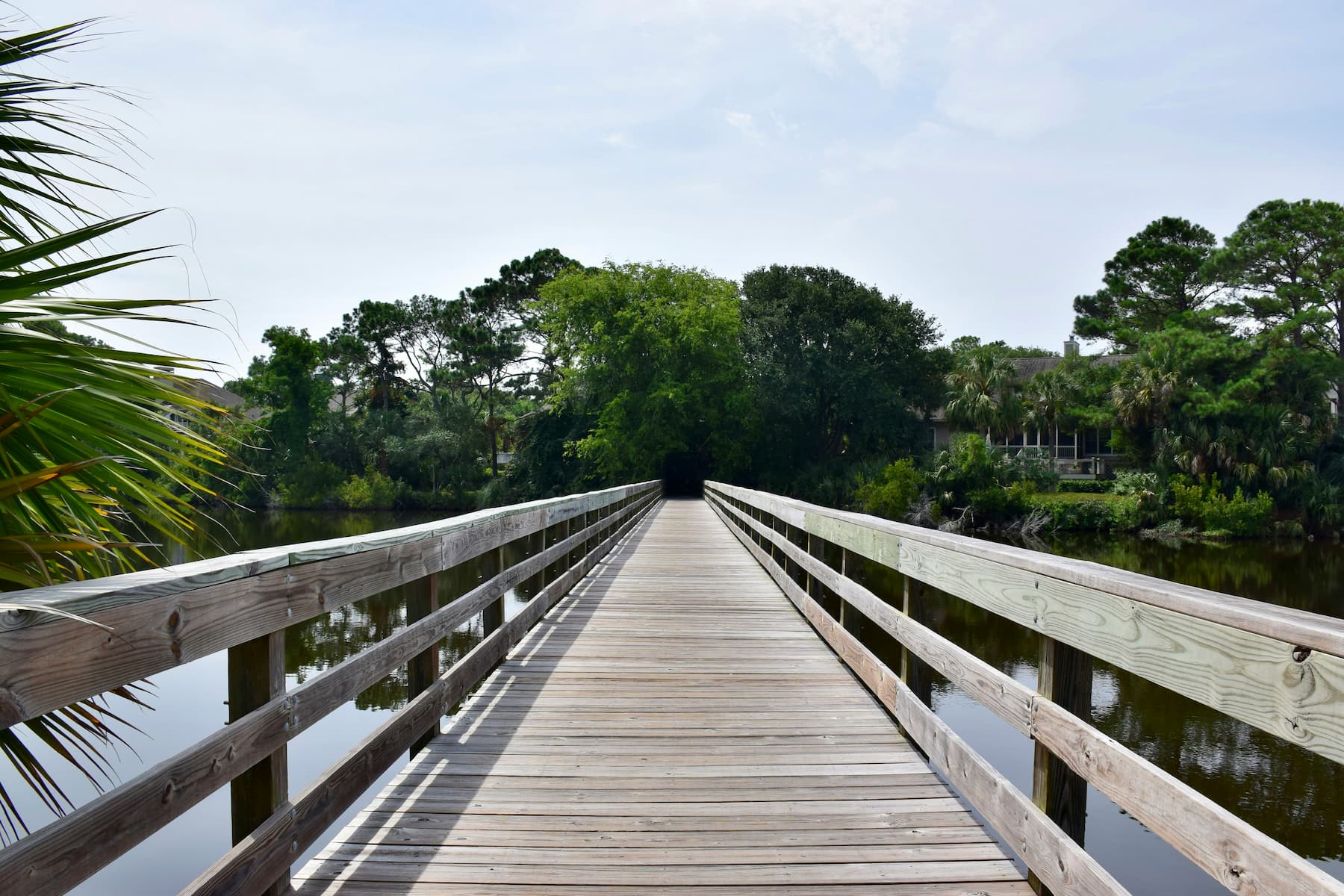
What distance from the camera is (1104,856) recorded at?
6.96 m

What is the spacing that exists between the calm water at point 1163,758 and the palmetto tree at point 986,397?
20.5 meters

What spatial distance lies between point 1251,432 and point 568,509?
3109cm

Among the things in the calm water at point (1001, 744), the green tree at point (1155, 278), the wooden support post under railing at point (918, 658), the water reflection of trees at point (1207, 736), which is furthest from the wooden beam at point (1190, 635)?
the green tree at point (1155, 278)

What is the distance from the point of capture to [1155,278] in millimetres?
43125

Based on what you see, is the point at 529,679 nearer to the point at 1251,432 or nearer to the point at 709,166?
the point at 709,166

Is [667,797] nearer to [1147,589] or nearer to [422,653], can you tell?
[422,653]

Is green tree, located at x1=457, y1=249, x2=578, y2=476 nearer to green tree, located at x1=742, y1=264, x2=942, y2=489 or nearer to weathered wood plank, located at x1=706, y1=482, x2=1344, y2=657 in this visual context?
green tree, located at x1=742, y1=264, x2=942, y2=489

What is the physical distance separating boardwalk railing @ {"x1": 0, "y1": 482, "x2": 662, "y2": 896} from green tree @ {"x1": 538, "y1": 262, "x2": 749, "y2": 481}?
32.6 meters

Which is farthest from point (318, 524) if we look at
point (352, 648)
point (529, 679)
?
point (529, 679)

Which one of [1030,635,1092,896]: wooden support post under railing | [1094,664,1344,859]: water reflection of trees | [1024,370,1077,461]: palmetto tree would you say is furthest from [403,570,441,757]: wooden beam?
[1024,370,1077,461]: palmetto tree

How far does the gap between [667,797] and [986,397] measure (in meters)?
36.6

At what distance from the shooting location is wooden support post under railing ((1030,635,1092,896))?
2.08m

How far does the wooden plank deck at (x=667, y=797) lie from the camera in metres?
2.47

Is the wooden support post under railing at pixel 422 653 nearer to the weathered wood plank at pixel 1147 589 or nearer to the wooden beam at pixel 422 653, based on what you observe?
the wooden beam at pixel 422 653
